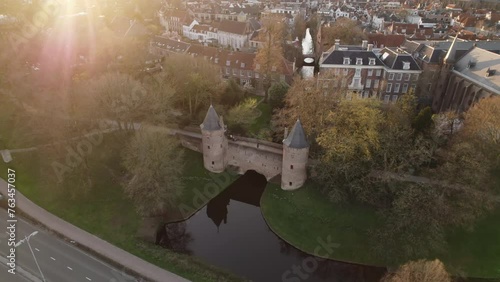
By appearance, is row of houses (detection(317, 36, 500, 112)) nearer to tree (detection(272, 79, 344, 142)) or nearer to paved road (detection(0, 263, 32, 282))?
tree (detection(272, 79, 344, 142))

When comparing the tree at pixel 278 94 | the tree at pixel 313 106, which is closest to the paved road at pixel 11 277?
the tree at pixel 313 106

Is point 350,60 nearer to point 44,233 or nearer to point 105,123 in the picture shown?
point 105,123

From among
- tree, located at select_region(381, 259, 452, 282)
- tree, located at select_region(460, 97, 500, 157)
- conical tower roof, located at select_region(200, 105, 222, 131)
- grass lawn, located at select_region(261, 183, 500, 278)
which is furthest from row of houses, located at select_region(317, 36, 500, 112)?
tree, located at select_region(381, 259, 452, 282)

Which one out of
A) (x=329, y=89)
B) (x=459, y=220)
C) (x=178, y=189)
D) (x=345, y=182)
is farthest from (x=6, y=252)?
(x=459, y=220)

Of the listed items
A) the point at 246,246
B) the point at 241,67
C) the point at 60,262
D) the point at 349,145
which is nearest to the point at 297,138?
the point at 349,145

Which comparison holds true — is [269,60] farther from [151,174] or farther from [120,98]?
[151,174]
